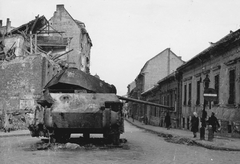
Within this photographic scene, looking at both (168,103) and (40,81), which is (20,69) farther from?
(168,103)

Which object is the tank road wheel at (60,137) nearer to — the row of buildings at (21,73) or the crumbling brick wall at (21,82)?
the row of buildings at (21,73)

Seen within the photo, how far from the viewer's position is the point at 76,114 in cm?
1165

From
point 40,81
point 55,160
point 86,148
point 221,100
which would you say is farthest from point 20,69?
point 55,160

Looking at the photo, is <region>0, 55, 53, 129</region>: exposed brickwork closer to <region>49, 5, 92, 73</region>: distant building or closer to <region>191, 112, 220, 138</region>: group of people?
<region>191, 112, 220, 138</region>: group of people

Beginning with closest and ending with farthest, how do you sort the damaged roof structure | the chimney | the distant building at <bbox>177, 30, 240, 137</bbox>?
the distant building at <bbox>177, 30, 240, 137</bbox> < the damaged roof structure < the chimney

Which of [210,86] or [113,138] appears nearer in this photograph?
[113,138]

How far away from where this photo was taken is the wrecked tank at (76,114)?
11.7 meters

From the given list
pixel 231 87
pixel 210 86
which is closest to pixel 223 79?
pixel 231 87

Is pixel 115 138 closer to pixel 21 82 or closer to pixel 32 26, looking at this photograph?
pixel 21 82

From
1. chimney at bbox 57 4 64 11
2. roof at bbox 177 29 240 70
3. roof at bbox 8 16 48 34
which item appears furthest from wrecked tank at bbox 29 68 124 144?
chimney at bbox 57 4 64 11

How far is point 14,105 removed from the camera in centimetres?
2733

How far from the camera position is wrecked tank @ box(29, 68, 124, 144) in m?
11.7

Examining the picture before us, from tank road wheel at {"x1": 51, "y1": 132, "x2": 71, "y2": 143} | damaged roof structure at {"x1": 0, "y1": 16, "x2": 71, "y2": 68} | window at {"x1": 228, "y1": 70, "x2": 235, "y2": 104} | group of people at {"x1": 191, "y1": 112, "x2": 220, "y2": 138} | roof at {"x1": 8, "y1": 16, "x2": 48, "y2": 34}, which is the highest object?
roof at {"x1": 8, "y1": 16, "x2": 48, "y2": 34}

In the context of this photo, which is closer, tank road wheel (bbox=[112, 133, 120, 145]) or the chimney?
tank road wheel (bbox=[112, 133, 120, 145])
